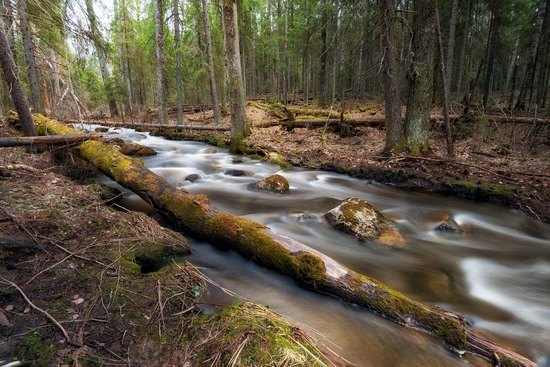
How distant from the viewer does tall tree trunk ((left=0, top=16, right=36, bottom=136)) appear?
6234 mm

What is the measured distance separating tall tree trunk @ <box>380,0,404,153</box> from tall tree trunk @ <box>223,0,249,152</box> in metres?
4.87

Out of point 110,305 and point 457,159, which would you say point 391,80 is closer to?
point 457,159

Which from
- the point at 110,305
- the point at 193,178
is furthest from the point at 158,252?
the point at 193,178

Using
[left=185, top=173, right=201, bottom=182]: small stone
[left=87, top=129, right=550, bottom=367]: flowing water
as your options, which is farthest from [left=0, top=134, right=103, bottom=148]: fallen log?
[left=185, top=173, right=201, bottom=182]: small stone

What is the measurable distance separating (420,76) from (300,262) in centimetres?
724

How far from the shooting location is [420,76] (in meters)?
7.89

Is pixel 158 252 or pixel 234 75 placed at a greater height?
pixel 234 75

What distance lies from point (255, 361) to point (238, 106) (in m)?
9.91

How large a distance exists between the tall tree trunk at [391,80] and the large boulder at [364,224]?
4.42 m

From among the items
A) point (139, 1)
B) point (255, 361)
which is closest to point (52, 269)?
point (255, 361)

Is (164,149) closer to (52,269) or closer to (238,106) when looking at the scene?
(238,106)

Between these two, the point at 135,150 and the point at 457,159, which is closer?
the point at 457,159

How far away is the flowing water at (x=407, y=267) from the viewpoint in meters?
2.60

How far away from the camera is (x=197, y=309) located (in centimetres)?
252
